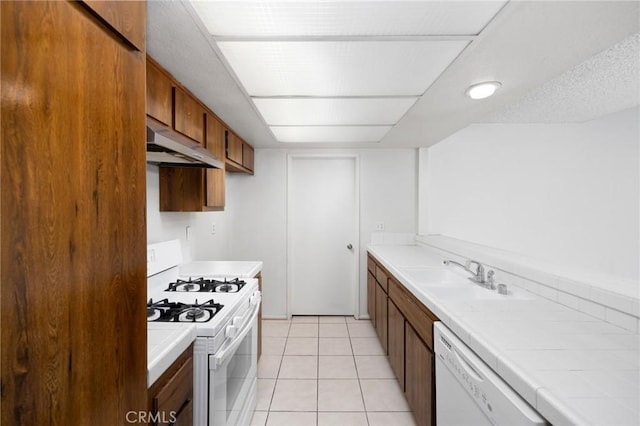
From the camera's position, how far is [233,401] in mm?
1521

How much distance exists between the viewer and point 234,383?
5.10 feet

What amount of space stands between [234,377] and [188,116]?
151 centimetres

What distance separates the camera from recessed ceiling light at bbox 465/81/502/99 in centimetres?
160

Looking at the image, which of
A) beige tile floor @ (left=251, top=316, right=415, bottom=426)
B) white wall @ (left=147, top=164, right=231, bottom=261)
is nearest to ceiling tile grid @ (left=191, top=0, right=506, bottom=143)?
white wall @ (left=147, top=164, right=231, bottom=261)

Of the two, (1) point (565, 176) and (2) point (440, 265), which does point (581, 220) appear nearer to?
(1) point (565, 176)

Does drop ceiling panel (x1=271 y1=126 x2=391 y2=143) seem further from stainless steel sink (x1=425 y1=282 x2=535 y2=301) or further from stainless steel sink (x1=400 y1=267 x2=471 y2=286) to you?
stainless steel sink (x1=425 y1=282 x2=535 y2=301)

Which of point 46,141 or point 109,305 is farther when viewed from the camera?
point 109,305

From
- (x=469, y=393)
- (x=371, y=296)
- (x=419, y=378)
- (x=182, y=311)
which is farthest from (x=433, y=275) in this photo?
(x=182, y=311)

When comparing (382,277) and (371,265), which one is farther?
(371,265)

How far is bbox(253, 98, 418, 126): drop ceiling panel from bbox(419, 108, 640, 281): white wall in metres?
1.49

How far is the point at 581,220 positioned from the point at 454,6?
3.44 m

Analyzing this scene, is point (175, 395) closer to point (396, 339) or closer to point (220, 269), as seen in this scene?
point (220, 269)

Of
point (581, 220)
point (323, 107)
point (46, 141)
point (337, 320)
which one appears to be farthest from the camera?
point (337, 320)

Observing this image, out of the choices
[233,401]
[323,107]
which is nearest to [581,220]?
[323,107]
